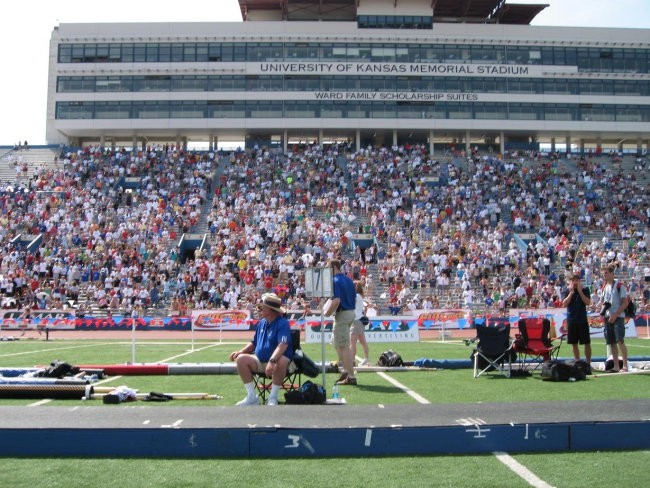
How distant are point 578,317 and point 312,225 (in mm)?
24402

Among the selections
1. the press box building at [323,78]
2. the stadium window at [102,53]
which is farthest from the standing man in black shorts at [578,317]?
the stadium window at [102,53]

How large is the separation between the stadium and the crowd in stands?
0.16 meters

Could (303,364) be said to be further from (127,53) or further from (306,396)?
(127,53)

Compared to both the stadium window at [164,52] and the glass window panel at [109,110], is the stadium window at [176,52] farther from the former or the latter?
the glass window panel at [109,110]

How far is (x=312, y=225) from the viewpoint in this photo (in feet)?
119

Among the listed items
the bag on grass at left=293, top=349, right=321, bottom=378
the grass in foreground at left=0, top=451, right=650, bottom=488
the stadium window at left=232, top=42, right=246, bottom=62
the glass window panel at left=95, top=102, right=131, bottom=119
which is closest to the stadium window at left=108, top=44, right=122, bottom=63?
the glass window panel at left=95, top=102, right=131, bottom=119

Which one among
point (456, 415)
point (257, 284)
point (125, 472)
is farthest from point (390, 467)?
point (257, 284)

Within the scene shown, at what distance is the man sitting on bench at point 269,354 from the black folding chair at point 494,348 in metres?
4.39

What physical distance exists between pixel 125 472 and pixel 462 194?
36.1 meters

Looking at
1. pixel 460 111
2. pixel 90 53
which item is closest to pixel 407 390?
pixel 460 111

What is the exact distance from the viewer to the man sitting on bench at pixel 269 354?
865 cm

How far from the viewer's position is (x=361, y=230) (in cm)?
3659

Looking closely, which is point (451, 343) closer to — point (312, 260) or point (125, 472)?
point (312, 260)

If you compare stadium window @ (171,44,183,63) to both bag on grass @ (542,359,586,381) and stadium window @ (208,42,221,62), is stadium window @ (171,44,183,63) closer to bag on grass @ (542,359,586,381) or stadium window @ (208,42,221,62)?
stadium window @ (208,42,221,62)
